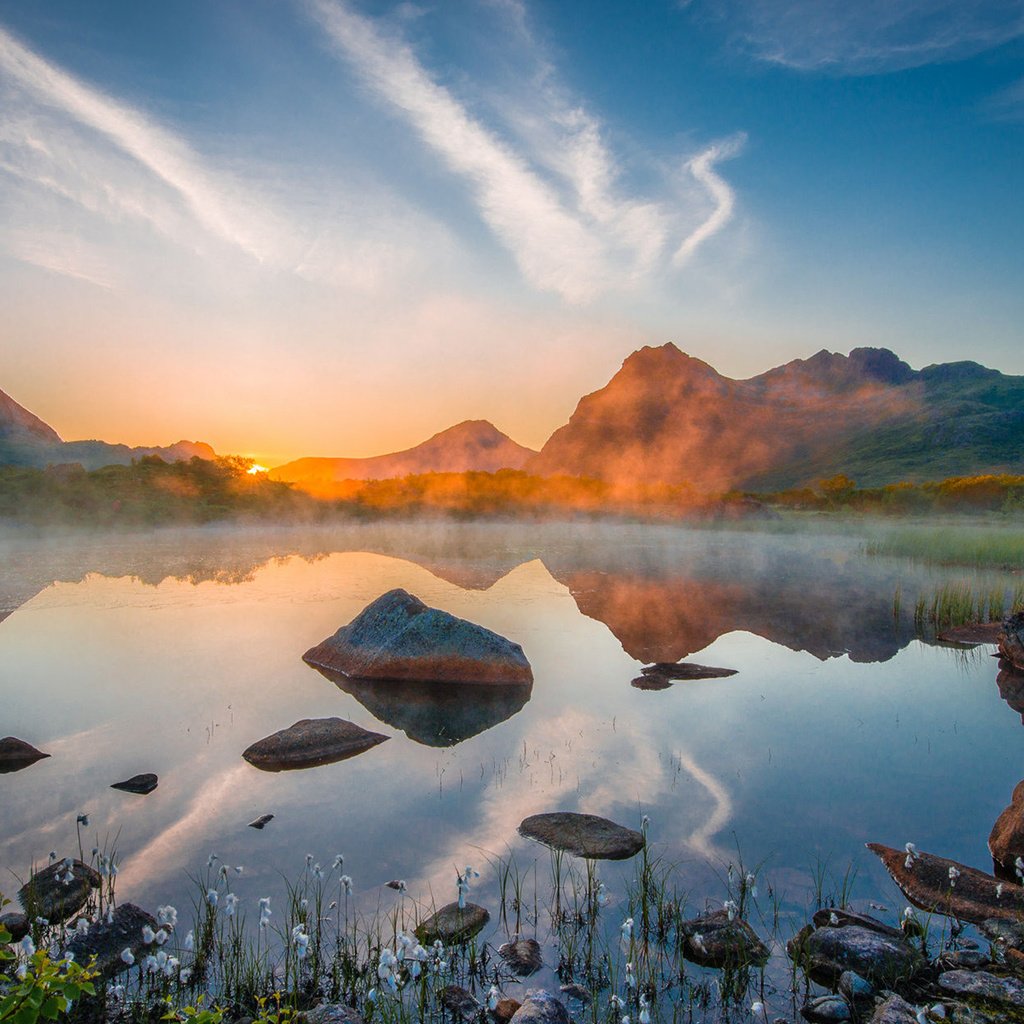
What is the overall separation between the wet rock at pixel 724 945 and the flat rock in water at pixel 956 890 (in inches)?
72.4

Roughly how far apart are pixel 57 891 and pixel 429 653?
28.0 feet

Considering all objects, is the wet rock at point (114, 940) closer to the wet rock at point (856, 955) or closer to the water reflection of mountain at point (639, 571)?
the wet rock at point (856, 955)

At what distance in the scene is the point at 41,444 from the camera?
178875 millimetres

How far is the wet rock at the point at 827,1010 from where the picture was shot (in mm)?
4672

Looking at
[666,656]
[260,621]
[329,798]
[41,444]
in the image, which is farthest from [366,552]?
[41,444]

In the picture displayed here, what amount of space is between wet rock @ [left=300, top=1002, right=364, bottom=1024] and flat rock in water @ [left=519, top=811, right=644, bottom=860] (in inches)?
120

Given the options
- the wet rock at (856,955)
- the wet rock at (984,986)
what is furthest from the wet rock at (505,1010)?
the wet rock at (984,986)

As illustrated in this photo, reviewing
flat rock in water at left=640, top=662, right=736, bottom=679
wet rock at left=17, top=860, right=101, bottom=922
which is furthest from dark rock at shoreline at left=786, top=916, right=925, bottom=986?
flat rock in water at left=640, top=662, right=736, bottom=679

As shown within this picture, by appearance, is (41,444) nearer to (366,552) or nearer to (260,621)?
(366,552)

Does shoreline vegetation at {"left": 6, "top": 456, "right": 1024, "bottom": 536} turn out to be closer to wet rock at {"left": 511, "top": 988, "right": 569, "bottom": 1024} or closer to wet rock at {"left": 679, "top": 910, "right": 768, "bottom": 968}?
wet rock at {"left": 679, "top": 910, "right": 768, "bottom": 968}

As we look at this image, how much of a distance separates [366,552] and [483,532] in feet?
71.6

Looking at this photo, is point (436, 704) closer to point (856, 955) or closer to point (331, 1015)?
point (331, 1015)

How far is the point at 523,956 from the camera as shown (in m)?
5.42

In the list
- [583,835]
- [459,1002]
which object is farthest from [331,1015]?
[583,835]
